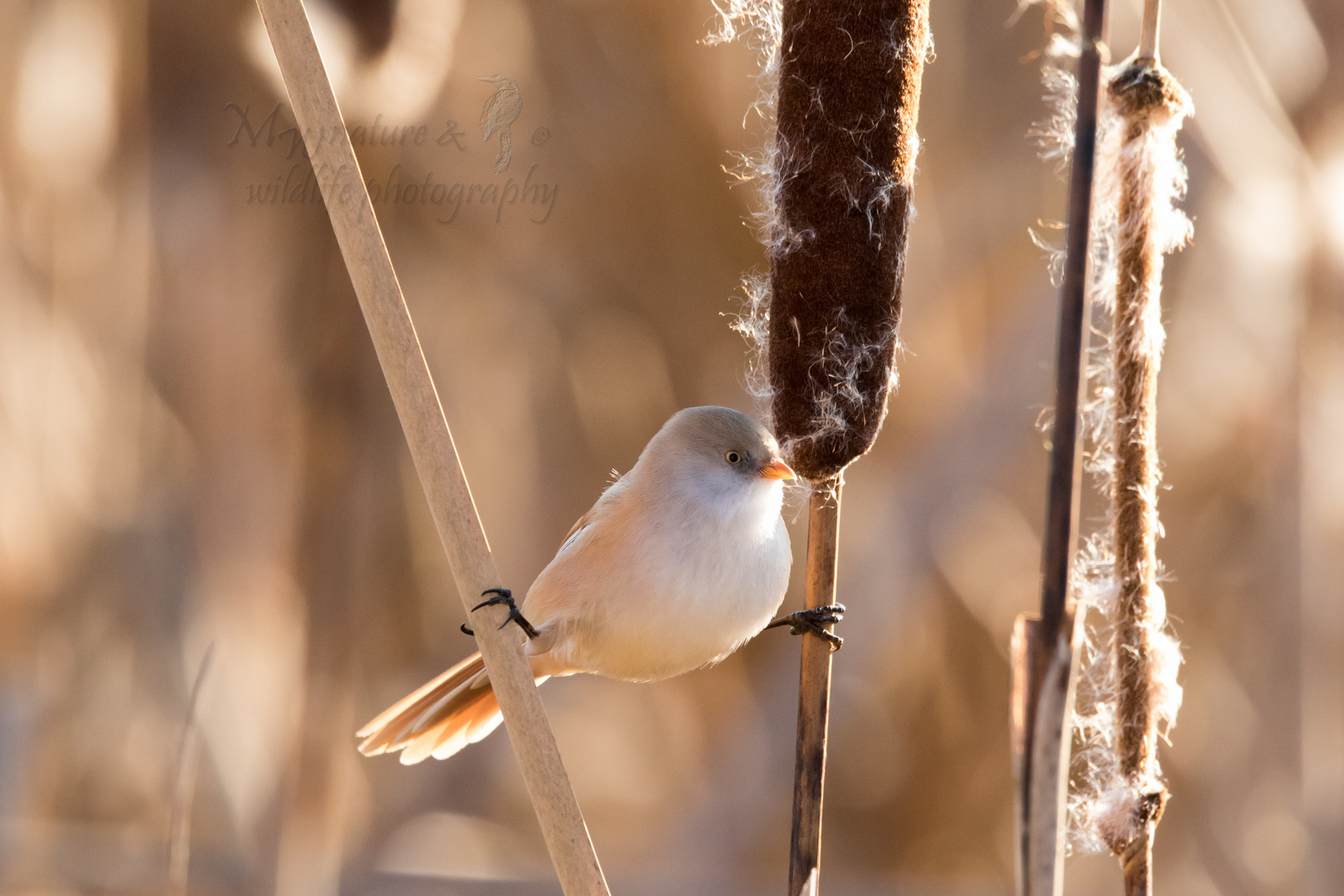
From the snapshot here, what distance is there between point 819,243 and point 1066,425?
0.18m

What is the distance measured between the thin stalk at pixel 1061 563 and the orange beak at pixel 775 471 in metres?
0.29

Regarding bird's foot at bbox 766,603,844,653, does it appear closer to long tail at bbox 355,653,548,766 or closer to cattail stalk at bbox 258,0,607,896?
cattail stalk at bbox 258,0,607,896

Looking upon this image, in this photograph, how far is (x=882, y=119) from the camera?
51cm

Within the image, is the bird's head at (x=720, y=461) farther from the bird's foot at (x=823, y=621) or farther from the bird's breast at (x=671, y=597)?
the bird's foot at (x=823, y=621)

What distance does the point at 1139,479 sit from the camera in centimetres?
45

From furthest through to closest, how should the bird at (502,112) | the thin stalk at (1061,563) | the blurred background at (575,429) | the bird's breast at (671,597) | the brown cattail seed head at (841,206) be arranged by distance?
the blurred background at (575,429) < the bird at (502,112) < the bird's breast at (671,597) < the brown cattail seed head at (841,206) < the thin stalk at (1061,563)

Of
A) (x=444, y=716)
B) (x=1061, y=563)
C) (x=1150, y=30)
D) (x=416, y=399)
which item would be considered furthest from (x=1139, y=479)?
(x=444, y=716)

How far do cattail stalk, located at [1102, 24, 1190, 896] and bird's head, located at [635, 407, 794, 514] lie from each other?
0.26 m

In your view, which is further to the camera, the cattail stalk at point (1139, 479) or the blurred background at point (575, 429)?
the blurred background at point (575, 429)

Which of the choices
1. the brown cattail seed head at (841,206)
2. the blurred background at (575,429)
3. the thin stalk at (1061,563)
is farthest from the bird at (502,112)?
the thin stalk at (1061,563)

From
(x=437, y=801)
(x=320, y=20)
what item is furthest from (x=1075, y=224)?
(x=437, y=801)

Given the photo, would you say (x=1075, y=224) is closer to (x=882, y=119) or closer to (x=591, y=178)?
(x=882, y=119)

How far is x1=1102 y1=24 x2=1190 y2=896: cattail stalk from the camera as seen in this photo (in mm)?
457

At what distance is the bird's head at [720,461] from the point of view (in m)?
0.71
